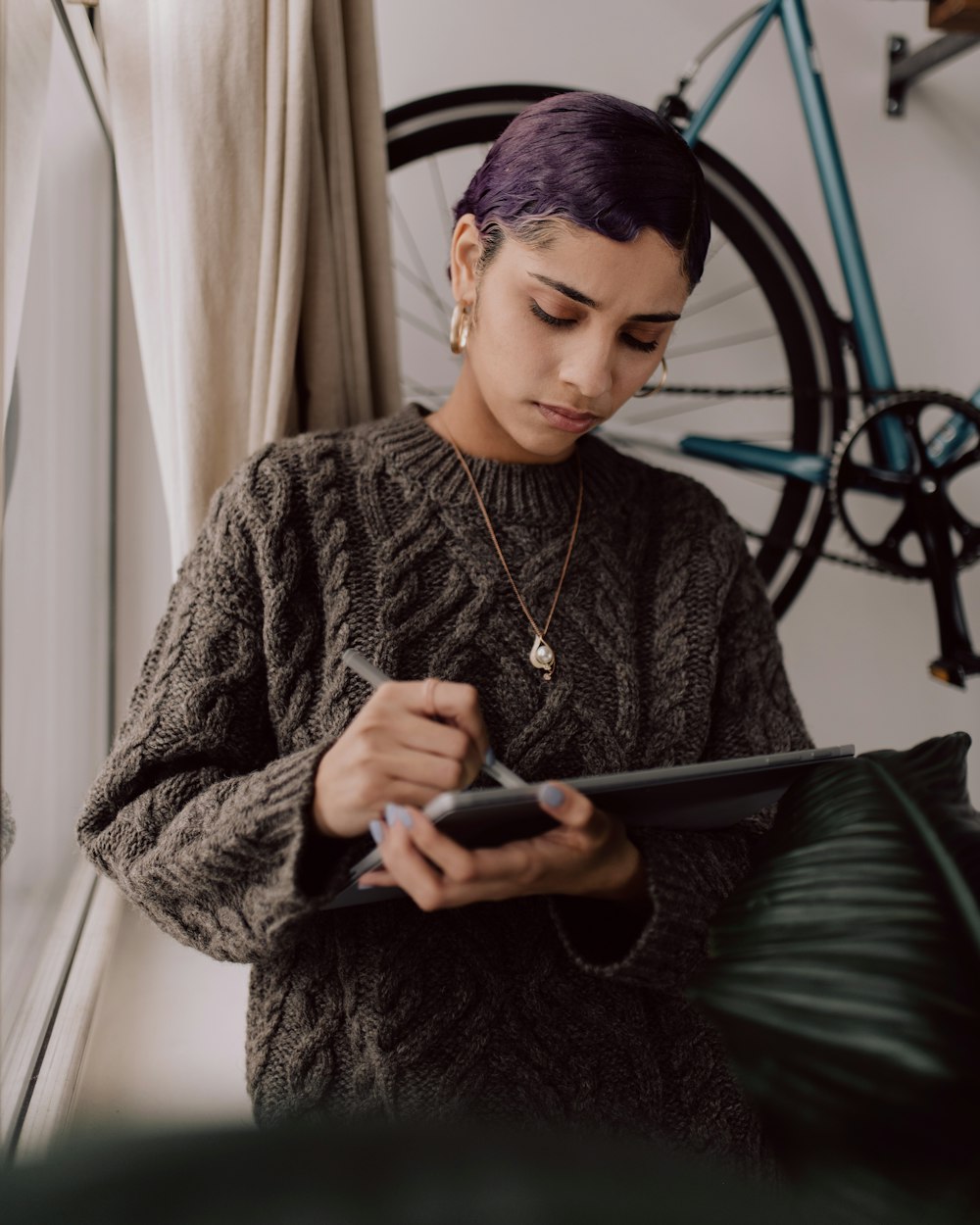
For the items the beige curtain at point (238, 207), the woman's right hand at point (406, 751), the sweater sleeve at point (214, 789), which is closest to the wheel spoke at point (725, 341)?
the beige curtain at point (238, 207)

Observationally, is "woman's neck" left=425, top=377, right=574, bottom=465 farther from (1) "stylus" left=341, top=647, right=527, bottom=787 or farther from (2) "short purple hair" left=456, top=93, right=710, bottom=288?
(1) "stylus" left=341, top=647, right=527, bottom=787

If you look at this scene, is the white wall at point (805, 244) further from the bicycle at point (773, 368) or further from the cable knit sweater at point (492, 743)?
the cable knit sweater at point (492, 743)

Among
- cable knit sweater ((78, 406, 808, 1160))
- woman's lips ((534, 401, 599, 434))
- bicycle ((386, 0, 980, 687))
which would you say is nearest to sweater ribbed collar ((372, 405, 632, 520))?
cable knit sweater ((78, 406, 808, 1160))

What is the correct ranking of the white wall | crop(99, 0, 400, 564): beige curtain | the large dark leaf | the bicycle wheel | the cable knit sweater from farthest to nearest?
1. the bicycle wheel
2. the white wall
3. crop(99, 0, 400, 564): beige curtain
4. the cable knit sweater
5. the large dark leaf

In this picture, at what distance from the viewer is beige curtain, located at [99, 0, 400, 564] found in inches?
40.6

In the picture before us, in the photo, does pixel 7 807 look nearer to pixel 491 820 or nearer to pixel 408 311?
pixel 491 820

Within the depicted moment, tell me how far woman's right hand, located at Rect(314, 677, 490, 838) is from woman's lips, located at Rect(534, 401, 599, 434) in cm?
31

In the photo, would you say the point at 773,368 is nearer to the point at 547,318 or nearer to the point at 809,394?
the point at 809,394

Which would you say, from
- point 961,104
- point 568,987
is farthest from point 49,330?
point 961,104

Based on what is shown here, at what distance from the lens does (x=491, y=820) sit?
2.06ft

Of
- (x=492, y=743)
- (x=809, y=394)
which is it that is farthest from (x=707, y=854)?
(x=809, y=394)

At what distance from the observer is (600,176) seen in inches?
31.5

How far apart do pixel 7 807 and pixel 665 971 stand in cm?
61

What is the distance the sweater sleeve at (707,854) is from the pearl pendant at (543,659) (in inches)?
6.8
